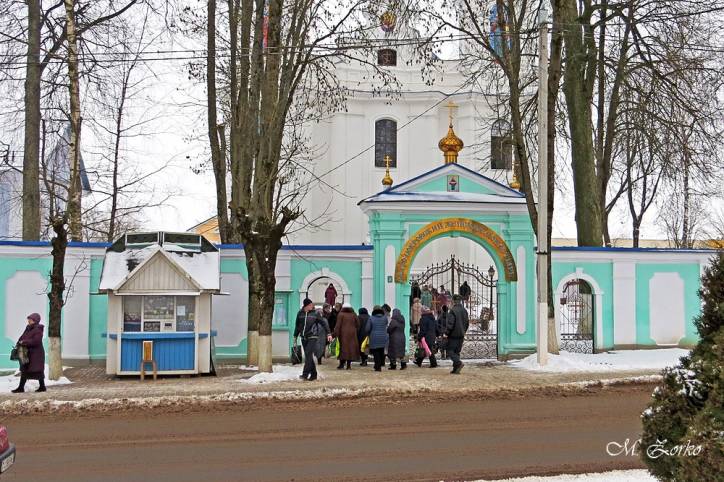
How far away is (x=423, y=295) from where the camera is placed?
27.6m

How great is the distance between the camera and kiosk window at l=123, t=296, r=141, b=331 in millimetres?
16719

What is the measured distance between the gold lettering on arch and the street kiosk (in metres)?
4.63

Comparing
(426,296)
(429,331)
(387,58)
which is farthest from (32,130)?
(387,58)

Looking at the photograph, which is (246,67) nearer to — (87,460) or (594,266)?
(594,266)

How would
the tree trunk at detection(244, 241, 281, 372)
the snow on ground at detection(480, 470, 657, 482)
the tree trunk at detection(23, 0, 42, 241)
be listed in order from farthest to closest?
the tree trunk at detection(23, 0, 42, 241)
the tree trunk at detection(244, 241, 281, 372)
the snow on ground at detection(480, 470, 657, 482)

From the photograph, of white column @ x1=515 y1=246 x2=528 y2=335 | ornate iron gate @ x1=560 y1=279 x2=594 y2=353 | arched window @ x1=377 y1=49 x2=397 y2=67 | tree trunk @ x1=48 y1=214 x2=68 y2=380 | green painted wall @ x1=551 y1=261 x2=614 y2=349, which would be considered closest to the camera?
tree trunk @ x1=48 y1=214 x2=68 y2=380

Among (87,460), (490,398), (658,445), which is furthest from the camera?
(490,398)

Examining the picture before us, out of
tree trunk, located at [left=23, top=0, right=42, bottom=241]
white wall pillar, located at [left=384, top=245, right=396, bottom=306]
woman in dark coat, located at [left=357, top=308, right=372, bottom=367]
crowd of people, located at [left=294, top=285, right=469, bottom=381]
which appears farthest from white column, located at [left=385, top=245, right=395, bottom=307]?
tree trunk, located at [left=23, top=0, right=42, bottom=241]

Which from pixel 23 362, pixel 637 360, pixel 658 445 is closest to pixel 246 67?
pixel 23 362

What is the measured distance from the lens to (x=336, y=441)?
10109 mm

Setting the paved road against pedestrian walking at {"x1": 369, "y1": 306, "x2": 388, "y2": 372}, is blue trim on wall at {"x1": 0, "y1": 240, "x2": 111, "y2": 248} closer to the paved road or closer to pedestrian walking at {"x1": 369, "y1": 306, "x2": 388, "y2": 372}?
pedestrian walking at {"x1": 369, "y1": 306, "x2": 388, "y2": 372}

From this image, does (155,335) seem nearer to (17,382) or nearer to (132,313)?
(132,313)

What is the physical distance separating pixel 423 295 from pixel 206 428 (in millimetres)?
16974

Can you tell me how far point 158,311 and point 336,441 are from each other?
7735mm
